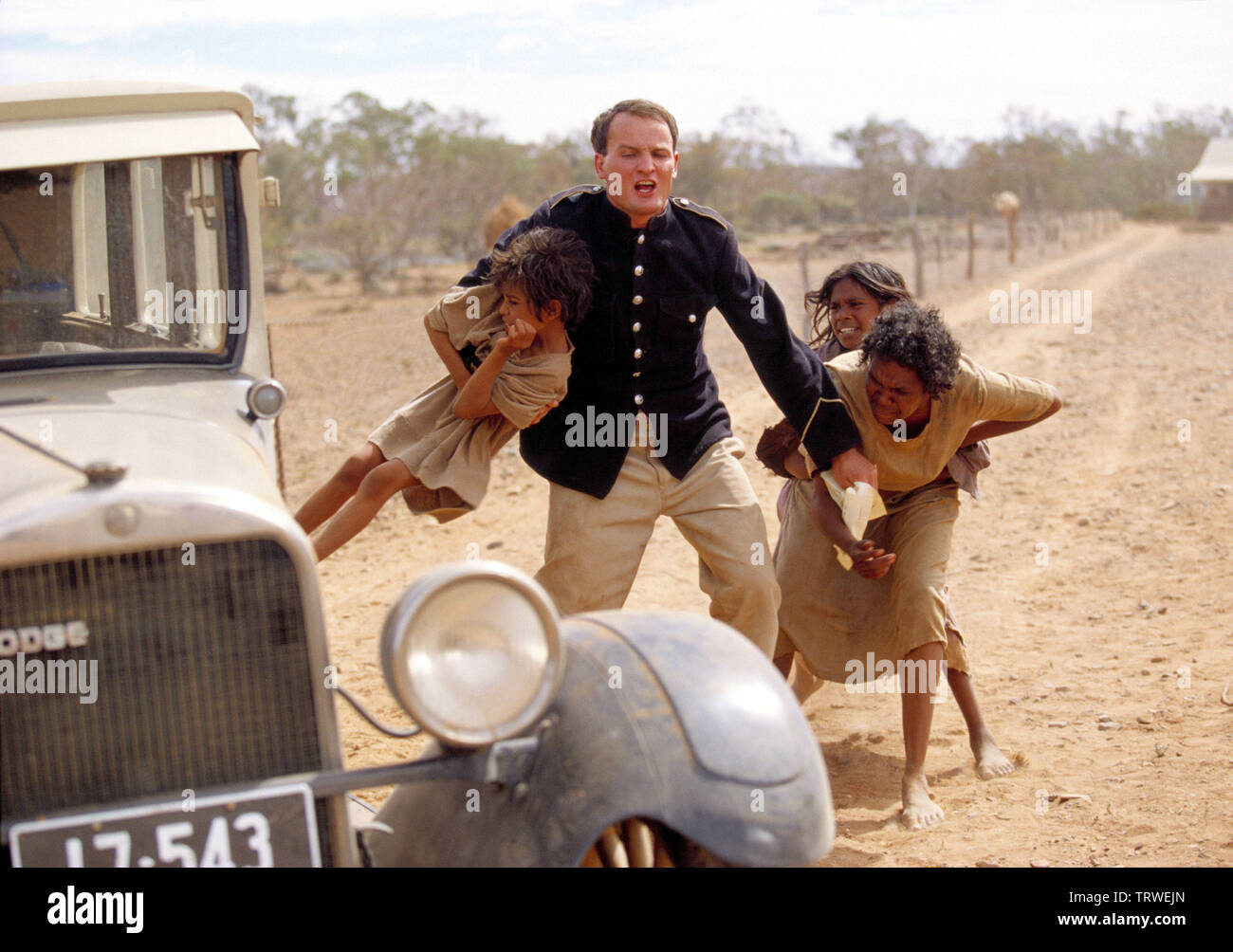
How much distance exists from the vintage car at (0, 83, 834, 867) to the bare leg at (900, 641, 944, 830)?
1.57 m

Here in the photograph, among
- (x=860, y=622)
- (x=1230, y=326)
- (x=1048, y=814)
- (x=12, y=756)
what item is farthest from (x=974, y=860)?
(x=1230, y=326)

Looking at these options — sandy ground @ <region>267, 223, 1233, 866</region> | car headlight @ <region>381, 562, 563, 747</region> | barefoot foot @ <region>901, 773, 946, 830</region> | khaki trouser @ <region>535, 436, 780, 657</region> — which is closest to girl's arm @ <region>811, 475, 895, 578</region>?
khaki trouser @ <region>535, 436, 780, 657</region>

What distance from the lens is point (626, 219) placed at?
413 cm

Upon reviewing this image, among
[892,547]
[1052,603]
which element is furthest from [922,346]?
[1052,603]

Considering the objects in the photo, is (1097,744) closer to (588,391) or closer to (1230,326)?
(588,391)

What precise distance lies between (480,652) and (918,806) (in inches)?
82.3

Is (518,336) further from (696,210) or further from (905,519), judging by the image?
(905,519)

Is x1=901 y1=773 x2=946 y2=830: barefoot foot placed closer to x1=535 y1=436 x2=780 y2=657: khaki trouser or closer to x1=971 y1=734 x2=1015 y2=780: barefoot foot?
x1=971 y1=734 x2=1015 y2=780: barefoot foot

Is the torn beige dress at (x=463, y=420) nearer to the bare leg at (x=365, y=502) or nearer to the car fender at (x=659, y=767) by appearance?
the bare leg at (x=365, y=502)

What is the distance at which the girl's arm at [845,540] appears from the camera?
398 centimetres

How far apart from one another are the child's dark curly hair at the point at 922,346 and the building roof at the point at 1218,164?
50904mm

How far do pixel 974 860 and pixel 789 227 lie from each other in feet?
164

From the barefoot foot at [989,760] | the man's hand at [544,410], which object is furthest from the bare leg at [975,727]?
the man's hand at [544,410]

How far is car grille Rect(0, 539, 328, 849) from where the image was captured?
239 cm
